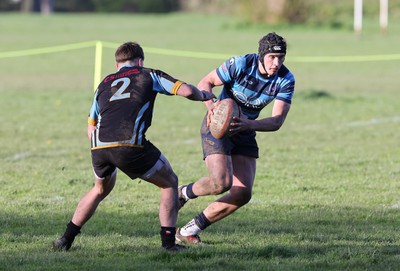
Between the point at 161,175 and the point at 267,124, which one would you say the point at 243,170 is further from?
the point at 161,175

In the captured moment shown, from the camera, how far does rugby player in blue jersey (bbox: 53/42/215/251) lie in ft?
23.6

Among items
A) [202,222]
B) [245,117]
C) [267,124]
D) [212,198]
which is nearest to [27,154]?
[212,198]

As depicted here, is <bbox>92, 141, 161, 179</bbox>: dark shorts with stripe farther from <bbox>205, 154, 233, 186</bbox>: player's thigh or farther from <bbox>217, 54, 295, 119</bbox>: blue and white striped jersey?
<bbox>217, 54, 295, 119</bbox>: blue and white striped jersey

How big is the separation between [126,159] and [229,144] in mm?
1110

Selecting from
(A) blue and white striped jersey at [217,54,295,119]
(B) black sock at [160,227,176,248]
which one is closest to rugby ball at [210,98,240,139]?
(A) blue and white striped jersey at [217,54,295,119]

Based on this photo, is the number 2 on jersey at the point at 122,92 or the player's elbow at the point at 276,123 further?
the player's elbow at the point at 276,123

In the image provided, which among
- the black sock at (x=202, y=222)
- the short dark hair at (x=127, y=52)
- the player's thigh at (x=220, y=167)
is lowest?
the black sock at (x=202, y=222)

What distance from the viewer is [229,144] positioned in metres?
7.96

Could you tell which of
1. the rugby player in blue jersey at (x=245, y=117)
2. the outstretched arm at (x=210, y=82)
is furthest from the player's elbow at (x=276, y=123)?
the outstretched arm at (x=210, y=82)

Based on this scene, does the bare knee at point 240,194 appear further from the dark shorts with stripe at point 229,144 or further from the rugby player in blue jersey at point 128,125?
the rugby player in blue jersey at point 128,125

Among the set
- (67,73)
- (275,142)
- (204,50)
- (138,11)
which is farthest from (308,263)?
(138,11)

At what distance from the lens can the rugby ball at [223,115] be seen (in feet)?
24.6

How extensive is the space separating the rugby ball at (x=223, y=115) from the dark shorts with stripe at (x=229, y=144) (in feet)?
0.56

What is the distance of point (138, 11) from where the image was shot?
273 feet
